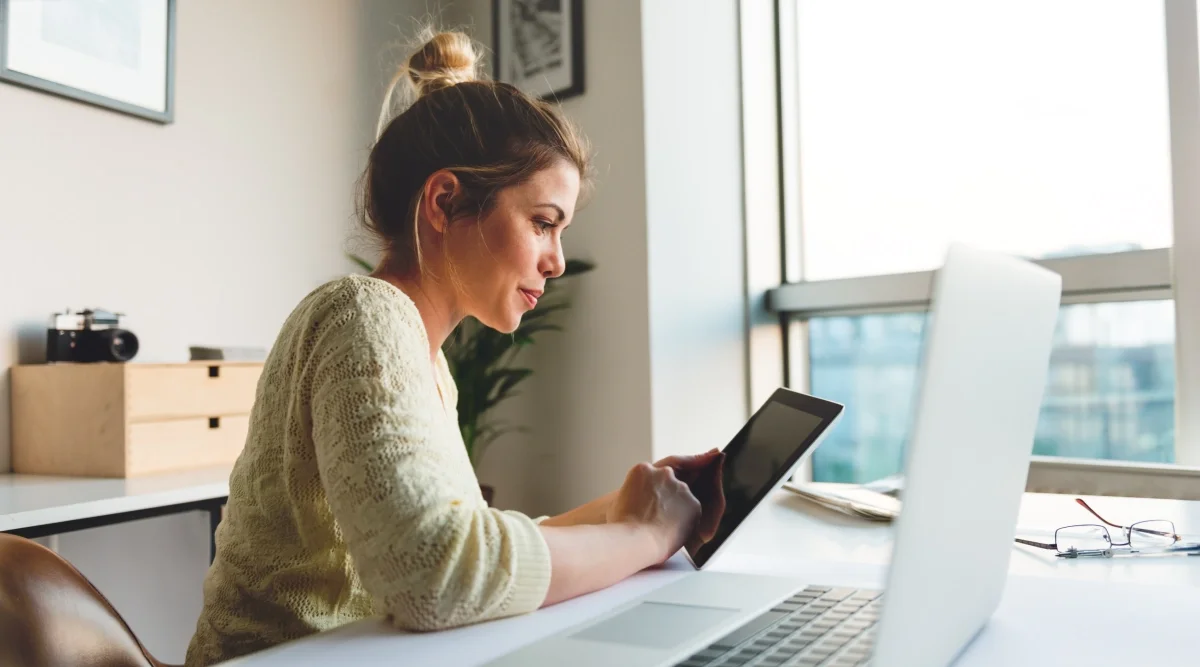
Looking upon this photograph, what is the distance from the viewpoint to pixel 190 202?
2.21m

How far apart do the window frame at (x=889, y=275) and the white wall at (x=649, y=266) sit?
83 millimetres

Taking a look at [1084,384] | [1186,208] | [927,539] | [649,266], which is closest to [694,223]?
[649,266]

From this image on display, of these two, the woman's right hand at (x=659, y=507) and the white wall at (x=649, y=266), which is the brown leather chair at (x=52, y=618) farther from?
the white wall at (x=649, y=266)

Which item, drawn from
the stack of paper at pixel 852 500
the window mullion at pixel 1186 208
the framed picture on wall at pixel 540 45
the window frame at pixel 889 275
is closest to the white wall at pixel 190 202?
the framed picture on wall at pixel 540 45

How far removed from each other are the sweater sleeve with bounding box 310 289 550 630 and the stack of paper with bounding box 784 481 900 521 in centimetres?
58

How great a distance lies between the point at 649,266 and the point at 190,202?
123 cm

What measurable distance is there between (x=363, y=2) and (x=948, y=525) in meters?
2.76

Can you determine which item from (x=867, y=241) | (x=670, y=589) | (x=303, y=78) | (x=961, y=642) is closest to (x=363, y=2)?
(x=303, y=78)

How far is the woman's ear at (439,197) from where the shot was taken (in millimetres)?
953

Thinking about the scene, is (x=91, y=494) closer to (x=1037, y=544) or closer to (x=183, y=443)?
(x=183, y=443)

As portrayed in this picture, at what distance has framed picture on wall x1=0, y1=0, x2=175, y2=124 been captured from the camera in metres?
1.84

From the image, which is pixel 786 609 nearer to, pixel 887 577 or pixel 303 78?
pixel 887 577

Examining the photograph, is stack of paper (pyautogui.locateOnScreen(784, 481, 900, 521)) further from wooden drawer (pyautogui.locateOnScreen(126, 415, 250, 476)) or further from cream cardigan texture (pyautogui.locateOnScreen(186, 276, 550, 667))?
wooden drawer (pyautogui.locateOnScreen(126, 415, 250, 476))

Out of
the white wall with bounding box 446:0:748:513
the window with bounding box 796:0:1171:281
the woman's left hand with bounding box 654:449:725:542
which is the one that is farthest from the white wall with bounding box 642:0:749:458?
the woman's left hand with bounding box 654:449:725:542
